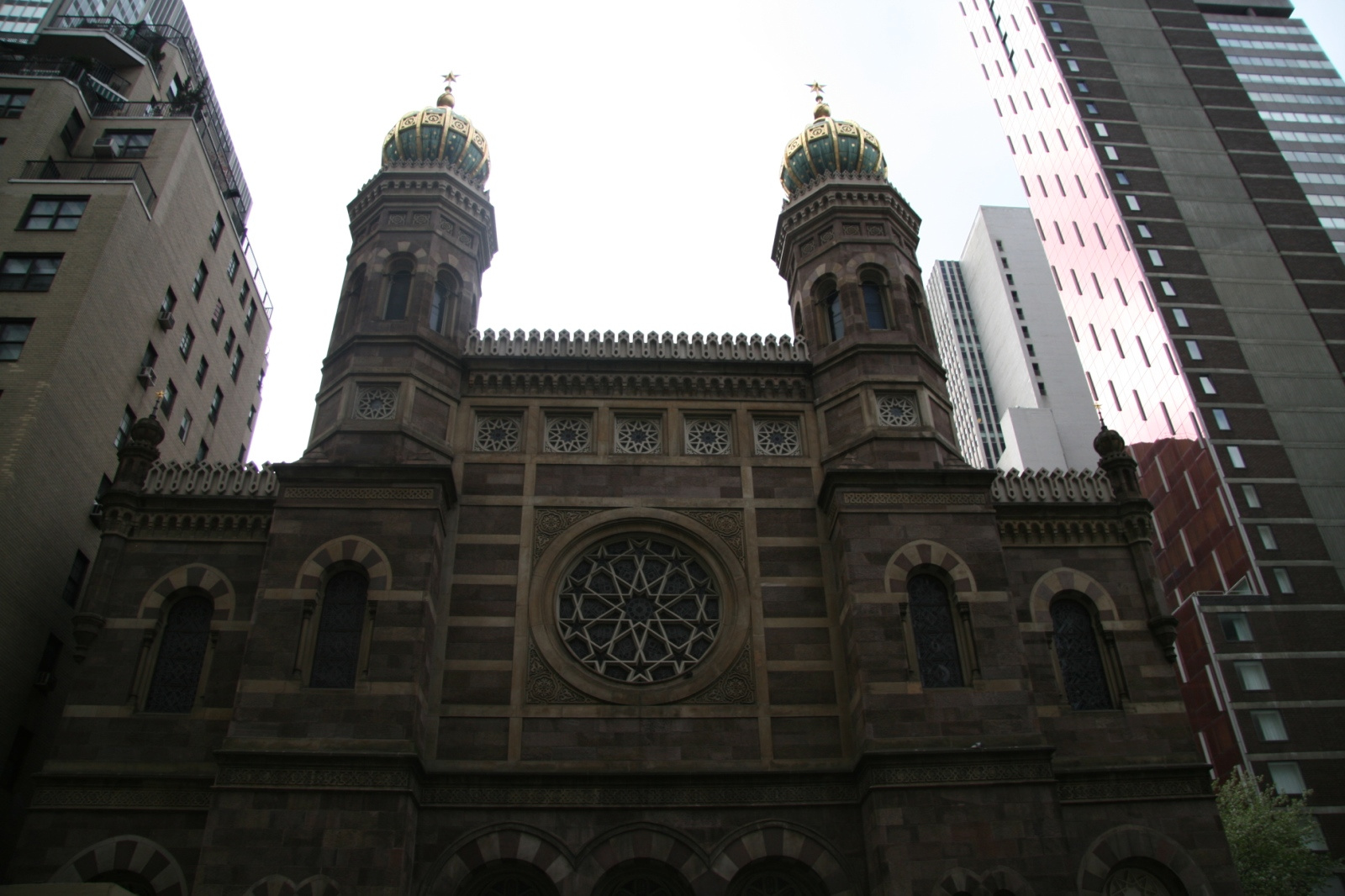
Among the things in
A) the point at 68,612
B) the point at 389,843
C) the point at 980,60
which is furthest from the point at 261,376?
the point at 980,60

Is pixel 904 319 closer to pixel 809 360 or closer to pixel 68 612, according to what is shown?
pixel 809 360

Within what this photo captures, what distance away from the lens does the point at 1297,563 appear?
42000 millimetres

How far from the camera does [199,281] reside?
104 ft

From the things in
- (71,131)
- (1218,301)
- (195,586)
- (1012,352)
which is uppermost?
(1012,352)

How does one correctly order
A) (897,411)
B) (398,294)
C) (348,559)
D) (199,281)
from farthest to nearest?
(199,281) < (398,294) < (897,411) < (348,559)

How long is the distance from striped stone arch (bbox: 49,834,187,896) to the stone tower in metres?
7.22

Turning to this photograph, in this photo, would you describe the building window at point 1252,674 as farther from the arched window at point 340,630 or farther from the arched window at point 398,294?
the arched window at point 340,630

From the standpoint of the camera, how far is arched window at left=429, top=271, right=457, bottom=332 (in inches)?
877

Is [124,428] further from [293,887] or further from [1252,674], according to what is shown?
[1252,674]

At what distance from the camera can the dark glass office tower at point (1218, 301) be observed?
133 feet

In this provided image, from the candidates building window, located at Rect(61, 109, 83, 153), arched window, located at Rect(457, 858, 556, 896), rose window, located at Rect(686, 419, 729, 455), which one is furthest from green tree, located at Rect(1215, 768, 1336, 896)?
building window, located at Rect(61, 109, 83, 153)

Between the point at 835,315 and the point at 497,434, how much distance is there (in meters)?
8.16

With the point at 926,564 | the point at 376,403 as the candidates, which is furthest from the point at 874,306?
the point at 376,403

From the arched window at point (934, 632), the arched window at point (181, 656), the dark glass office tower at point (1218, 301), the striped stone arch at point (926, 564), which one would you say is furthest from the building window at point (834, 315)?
the dark glass office tower at point (1218, 301)
